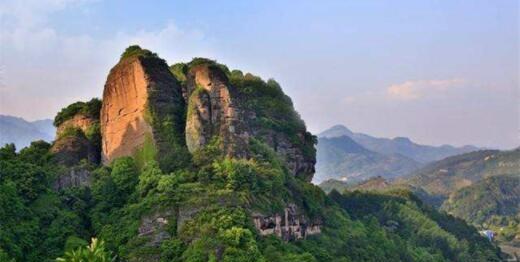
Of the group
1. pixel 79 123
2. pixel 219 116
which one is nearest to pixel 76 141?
pixel 79 123

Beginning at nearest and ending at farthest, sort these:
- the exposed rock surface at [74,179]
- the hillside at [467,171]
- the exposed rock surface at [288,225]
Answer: the exposed rock surface at [288,225] → the exposed rock surface at [74,179] → the hillside at [467,171]

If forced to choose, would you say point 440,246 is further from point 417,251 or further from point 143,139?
point 143,139

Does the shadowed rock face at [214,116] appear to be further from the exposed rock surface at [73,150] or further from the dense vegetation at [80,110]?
the dense vegetation at [80,110]

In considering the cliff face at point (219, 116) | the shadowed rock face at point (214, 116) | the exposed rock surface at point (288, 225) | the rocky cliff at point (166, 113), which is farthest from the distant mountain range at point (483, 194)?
the shadowed rock face at point (214, 116)

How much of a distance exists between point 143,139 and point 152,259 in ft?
30.3

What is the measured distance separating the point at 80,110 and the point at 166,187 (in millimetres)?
12906

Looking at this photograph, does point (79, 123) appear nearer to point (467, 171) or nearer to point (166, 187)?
point (166, 187)

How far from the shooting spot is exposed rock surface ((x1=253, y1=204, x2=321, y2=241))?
30925mm

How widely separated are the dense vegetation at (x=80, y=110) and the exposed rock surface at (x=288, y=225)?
44.1 ft

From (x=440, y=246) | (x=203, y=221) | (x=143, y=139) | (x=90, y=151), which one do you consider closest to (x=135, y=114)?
(x=143, y=139)

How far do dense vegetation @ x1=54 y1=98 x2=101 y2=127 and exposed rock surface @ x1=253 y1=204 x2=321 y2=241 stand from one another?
1345 cm

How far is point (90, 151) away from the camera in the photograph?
1511 inches

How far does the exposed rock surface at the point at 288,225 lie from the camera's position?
101 ft

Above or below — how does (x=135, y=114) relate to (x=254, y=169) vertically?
above
